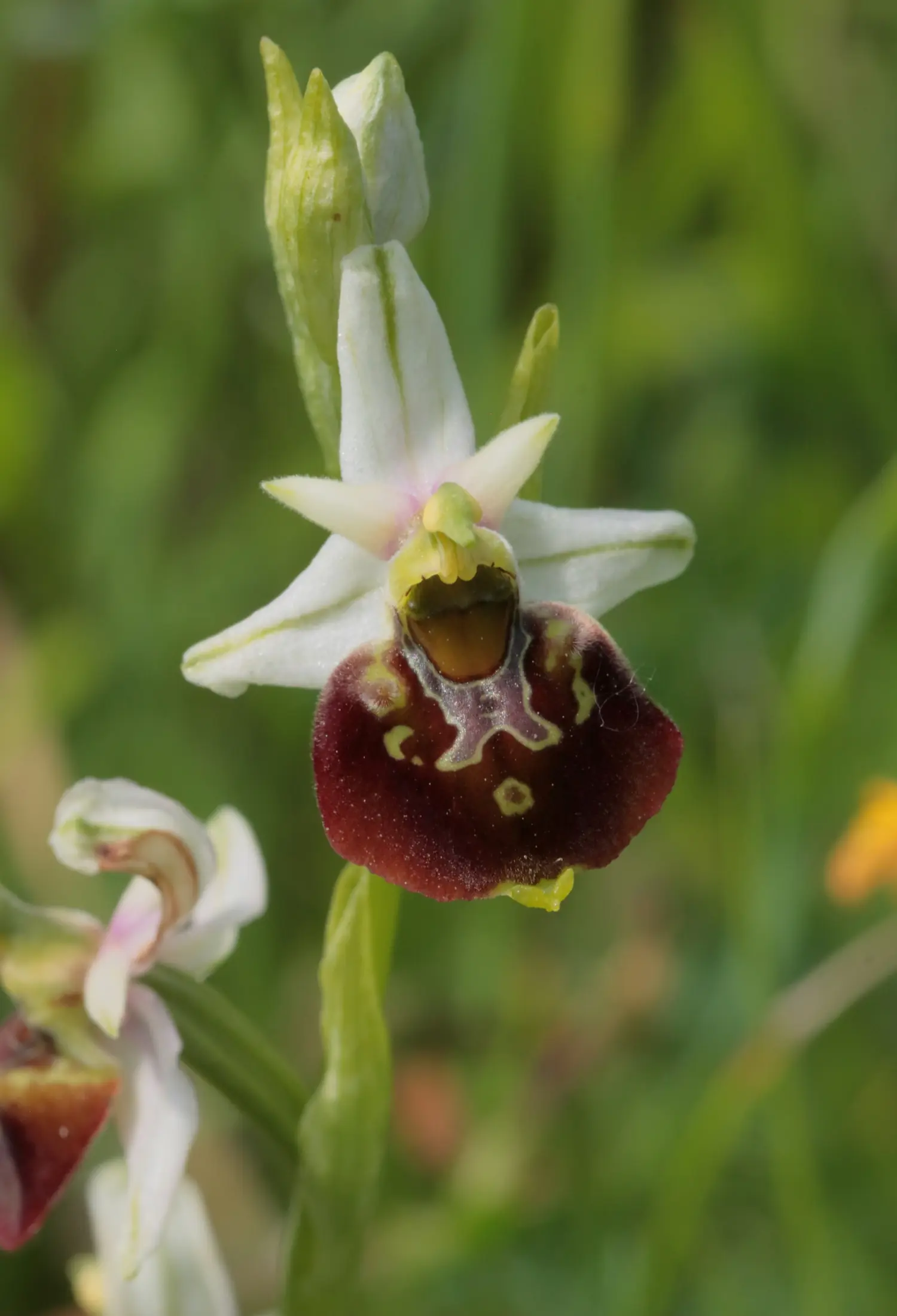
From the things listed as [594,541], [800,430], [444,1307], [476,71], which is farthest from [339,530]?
[800,430]

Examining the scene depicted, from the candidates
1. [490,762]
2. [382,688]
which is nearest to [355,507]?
[382,688]

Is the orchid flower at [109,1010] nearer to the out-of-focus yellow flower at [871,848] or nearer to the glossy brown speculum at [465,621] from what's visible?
the glossy brown speculum at [465,621]

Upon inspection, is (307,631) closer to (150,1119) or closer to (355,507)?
(355,507)

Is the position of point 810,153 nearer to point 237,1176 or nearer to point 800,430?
point 800,430

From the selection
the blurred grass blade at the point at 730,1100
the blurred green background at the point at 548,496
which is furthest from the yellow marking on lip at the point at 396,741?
the blurred green background at the point at 548,496

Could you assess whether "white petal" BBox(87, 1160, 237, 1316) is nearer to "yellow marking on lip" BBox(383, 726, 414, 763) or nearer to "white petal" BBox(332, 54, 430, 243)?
"yellow marking on lip" BBox(383, 726, 414, 763)

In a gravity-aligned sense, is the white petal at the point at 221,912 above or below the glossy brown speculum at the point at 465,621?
below

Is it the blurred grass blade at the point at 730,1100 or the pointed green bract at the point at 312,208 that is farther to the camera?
the blurred grass blade at the point at 730,1100

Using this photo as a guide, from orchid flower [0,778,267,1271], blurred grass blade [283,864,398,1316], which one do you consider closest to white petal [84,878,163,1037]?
orchid flower [0,778,267,1271]
